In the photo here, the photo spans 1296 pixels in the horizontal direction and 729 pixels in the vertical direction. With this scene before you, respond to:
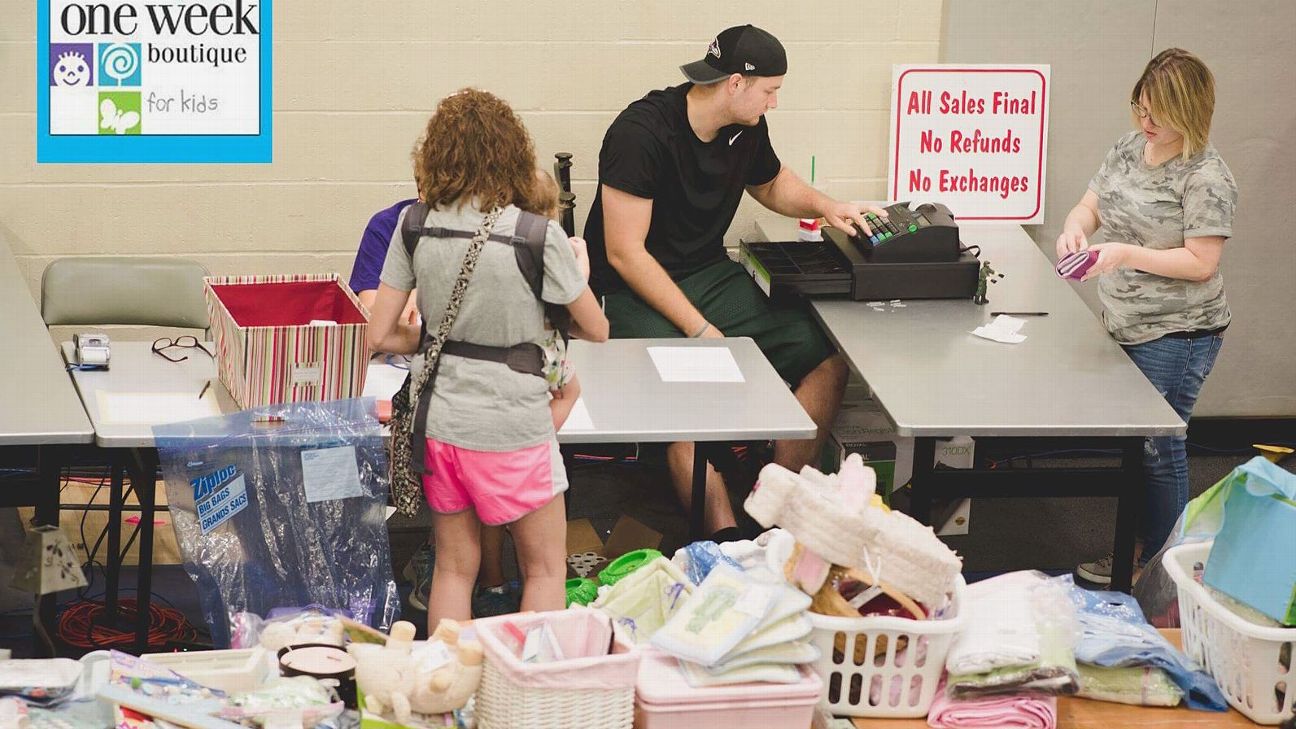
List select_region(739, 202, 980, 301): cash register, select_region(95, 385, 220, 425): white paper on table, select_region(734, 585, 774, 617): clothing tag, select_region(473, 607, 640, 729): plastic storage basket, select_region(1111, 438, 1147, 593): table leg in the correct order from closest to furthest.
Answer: select_region(473, 607, 640, 729): plastic storage basket
select_region(734, 585, 774, 617): clothing tag
select_region(95, 385, 220, 425): white paper on table
select_region(1111, 438, 1147, 593): table leg
select_region(739, 202, 980, 301): cash register

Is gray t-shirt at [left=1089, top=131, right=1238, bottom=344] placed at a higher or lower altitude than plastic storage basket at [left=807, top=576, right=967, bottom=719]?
higher

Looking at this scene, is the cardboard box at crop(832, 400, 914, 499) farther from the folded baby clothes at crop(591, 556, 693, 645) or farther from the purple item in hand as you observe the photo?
the folded baby clothes at crop(591, 556, 693, 645)

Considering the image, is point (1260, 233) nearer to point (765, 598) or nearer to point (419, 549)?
point (419, 549)

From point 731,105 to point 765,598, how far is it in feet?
7.14

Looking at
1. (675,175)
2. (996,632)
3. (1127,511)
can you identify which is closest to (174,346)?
(675,175)

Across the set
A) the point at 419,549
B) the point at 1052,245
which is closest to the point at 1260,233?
the point at 1052,245

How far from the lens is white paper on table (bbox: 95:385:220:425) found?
3.33 metres

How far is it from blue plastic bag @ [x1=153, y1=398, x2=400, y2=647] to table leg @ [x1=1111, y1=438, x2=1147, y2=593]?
1.72 meters

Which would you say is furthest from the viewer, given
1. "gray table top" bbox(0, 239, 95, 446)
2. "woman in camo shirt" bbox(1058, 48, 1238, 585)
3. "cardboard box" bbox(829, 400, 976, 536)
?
"cardboard box" bbox(829, 400, 976, 536)

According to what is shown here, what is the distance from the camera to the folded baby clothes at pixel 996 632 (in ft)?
8.07

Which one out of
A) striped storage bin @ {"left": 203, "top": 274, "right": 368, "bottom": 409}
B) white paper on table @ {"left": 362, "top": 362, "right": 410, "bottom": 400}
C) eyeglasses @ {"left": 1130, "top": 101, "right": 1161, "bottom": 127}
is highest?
eyeglasses @ {"left": 1130, "top": 101, "right": 1161, "bottom": 127}

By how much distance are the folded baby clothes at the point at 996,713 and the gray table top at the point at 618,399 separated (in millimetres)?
1034

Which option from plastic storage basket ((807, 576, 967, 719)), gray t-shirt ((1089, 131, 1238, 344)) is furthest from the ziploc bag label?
gray t-shirt ((1089, 131, 1238, 344))

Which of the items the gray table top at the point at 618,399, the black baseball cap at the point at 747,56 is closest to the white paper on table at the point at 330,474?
the gray table top at the point at 618,399
